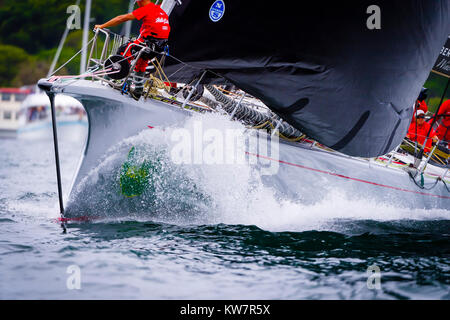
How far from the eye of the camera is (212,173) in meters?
5.77

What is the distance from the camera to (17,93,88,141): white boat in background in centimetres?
2994

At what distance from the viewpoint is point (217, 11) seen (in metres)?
5.68

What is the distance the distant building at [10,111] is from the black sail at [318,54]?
25769mm

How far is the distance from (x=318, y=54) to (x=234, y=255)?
2.40 m

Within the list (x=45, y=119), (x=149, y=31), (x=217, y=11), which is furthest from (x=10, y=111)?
(x=217, y=11)

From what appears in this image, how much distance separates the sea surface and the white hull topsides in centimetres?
21

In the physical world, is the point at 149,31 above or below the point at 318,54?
above

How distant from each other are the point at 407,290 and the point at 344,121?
250cm

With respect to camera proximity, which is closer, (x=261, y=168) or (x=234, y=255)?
(x=234, y=255)

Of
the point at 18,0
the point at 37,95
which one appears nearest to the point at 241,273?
the point at 37,95

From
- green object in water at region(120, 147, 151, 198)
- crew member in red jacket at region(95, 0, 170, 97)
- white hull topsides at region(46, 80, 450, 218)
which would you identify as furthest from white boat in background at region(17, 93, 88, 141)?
crew member in red jacket at region(95, 0, 170, 97)

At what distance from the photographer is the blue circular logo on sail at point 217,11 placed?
564cm

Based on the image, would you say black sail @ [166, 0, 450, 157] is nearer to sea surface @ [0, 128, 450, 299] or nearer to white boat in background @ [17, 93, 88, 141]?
sea surface @ [0, 128, 450, 299]

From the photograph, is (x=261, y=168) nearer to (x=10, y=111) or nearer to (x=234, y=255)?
(x=234, y=255)
